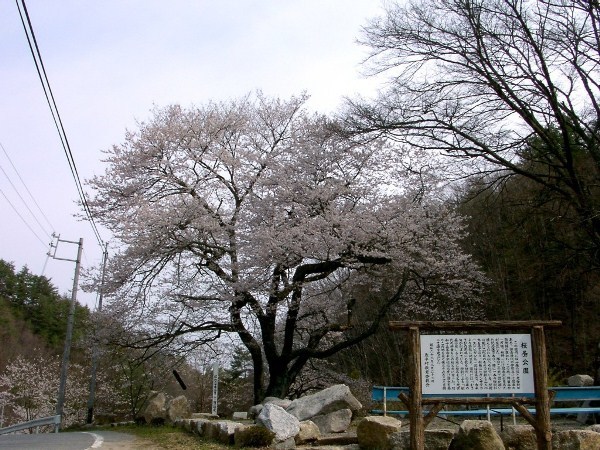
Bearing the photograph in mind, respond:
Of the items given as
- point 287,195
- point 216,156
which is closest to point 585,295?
point 287,195

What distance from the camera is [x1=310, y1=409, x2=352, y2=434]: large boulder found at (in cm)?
948

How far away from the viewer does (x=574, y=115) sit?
10.2m

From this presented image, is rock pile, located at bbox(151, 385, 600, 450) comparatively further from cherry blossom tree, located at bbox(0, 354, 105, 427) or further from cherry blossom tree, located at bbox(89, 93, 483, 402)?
cherry blossom tree, located at bbox(0, 354, 105, 427)

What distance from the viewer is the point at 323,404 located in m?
10.1

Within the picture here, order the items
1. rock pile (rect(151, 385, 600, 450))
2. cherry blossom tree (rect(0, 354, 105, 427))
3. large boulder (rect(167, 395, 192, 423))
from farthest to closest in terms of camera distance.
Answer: cherry blossom tree (rect(0, 354, 105, 427))
large boulder (rect(167, 395, 192, 423))
rock pile (rect(151, 385, 600, 450))

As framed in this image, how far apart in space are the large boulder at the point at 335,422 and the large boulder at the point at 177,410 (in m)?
6.65

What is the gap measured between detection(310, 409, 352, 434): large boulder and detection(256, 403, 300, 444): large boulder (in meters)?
1.09

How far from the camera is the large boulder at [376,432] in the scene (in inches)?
305

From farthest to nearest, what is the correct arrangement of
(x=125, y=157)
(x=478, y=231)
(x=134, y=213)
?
(x=478, y=231), (x=125, y=157), (x=134, y=213)

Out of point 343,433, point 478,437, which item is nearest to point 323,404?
point 343,433

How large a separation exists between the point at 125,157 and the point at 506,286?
41.8 feet

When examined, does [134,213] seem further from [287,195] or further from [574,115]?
[574,115]

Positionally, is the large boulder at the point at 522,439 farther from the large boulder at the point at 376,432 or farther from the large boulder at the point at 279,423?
the large boulder at the point at 279,423

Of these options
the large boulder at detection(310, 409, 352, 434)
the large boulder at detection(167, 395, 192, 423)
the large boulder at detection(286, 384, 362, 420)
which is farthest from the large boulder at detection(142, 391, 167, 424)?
the large boulder at detection(310, 409, 352, 434)
